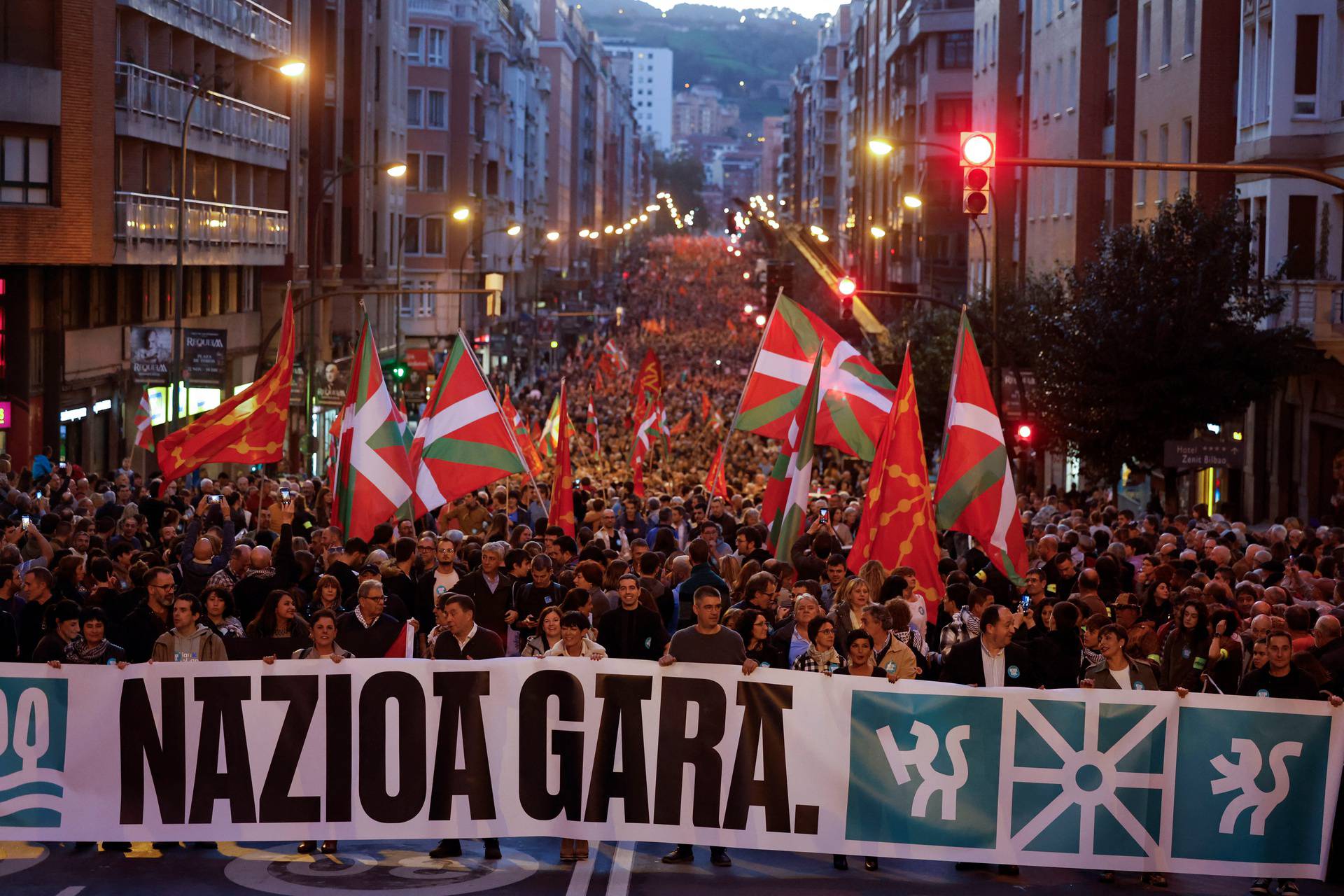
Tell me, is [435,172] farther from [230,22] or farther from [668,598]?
[668,598]

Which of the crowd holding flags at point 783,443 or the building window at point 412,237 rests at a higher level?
the building window at point 412,237

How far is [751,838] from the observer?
10844 mm

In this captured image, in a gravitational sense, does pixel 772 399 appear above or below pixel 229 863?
above

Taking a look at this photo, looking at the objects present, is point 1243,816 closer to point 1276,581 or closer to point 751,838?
point 751,838

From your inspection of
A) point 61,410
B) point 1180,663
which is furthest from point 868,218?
point 1180,663

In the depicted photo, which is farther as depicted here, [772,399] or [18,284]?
[18,284]

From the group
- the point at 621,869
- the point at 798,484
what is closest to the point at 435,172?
the point at 798,484

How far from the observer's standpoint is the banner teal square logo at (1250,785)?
10664 millimetres

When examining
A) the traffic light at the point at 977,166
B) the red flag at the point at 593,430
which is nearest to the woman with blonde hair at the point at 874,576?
the traffic light at the point at 977,166

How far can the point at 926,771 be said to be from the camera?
425 inches

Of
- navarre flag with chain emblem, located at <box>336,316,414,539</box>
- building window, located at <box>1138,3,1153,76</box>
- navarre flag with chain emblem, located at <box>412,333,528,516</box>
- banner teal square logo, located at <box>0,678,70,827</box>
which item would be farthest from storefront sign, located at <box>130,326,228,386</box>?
banner teal square logo, located at <box>0,678,70,827</box>

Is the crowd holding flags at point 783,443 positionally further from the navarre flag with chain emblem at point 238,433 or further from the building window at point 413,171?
the building window at point 413,171

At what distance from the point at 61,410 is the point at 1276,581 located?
85.7 ft

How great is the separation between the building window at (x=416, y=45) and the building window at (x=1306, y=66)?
54721mm
